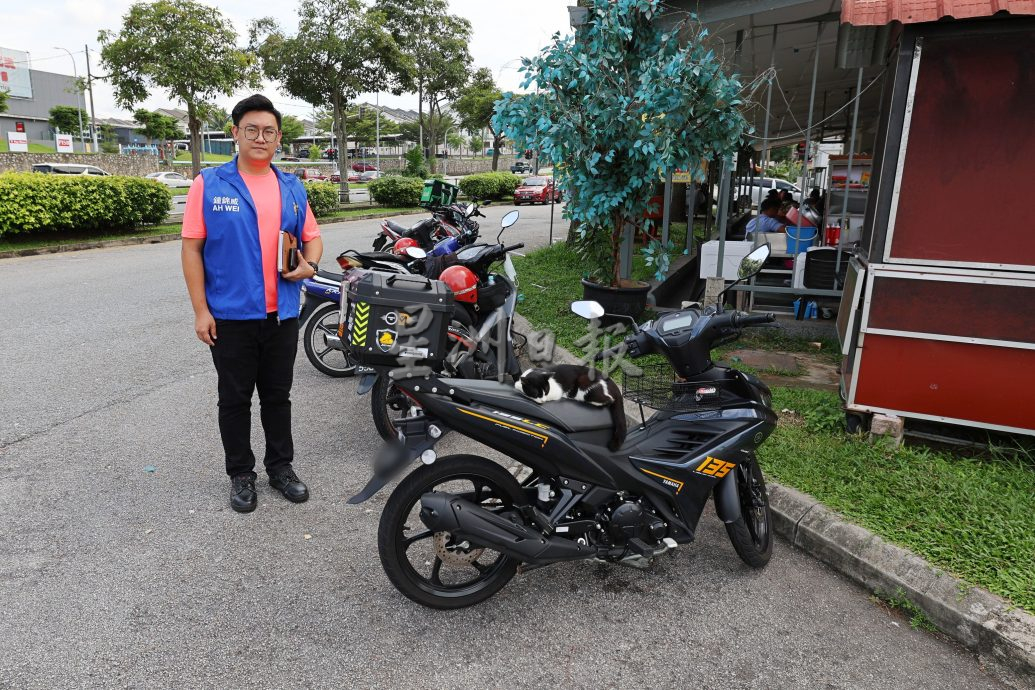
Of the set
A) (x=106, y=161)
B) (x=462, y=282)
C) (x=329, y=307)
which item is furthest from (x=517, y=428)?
(x=106, y=161)

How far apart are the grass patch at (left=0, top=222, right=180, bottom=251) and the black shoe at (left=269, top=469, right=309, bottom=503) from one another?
33.5 feet

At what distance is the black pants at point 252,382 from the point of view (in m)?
3.31

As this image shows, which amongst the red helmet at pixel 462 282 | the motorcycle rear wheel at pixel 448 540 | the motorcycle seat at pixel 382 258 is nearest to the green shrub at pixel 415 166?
the motorcycle seat at pixel 382 258

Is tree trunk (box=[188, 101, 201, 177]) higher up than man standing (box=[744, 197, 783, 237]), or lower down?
higher up

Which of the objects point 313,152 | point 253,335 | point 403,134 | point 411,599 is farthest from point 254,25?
point 403,134

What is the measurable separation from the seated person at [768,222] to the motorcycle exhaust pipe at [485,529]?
17.4 ft

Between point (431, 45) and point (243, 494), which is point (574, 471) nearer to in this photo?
point (243, 494)

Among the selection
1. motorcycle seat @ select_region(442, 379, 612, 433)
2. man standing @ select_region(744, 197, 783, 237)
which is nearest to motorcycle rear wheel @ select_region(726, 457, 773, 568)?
motorcycle seat @ select_region(442, 379, 612, 433)

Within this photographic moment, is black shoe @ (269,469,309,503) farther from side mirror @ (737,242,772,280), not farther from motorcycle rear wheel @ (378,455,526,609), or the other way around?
side mirror @ (737,242,772,280)

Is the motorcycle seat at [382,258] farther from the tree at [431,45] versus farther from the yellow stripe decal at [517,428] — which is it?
the tree at [431,45]

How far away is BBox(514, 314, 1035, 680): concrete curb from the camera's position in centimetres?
245

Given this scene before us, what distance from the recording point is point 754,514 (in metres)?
3.04

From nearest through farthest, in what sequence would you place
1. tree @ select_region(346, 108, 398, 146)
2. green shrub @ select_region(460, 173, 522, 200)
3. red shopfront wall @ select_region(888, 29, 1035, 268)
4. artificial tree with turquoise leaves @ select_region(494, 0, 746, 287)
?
red shopfront wall @ select_region(888, 29, 1035, 268) → artificial tree with turquoise leaves @ select_region(494, 0, 746, 287) → green shrub @ select_region(460, 173, 522, 200) → tree @ select_region(346, 108, 398, 146)

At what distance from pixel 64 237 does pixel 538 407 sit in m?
12.9
